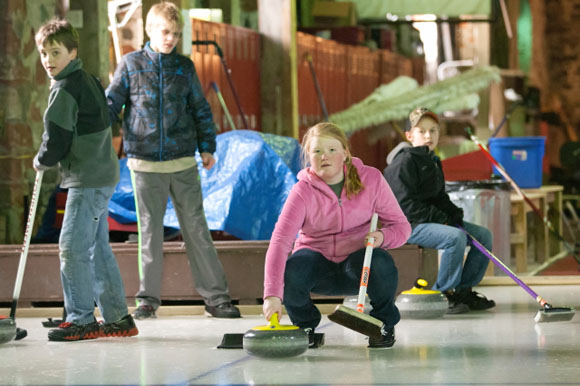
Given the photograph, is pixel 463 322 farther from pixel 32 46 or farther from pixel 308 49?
pixel 308 49

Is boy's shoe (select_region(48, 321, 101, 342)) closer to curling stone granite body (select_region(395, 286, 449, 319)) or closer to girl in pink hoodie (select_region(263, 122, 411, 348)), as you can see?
girl in pink hoodie (select_region(263, 122, 411, 348))

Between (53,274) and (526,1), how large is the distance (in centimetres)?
1008

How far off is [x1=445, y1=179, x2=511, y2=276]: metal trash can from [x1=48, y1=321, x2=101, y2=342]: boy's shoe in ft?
11.1

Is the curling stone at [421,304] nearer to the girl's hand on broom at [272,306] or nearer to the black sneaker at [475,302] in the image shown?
the black sneaker at [475,302]

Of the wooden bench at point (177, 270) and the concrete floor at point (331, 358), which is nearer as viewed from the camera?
the concrete floor at point (331, 358)

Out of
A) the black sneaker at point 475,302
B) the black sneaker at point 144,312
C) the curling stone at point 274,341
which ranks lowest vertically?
the black sneaker at point 475,302

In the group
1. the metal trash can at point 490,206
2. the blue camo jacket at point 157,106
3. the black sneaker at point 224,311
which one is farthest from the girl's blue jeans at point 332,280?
the metal trash can at point 490,206

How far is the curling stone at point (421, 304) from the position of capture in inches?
201

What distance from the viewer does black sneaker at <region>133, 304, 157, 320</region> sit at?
534 centimetres

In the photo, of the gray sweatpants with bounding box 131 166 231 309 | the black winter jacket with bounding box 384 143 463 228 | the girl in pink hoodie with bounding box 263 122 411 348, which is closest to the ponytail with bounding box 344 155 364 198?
Answer: the girl in pink hoodie with bounding box 263 122 411 348

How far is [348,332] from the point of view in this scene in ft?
15.5

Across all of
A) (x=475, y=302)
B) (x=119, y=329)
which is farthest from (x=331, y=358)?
(x=475, y=302)

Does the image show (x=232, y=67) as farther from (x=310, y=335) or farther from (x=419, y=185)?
(x=310, y=335)

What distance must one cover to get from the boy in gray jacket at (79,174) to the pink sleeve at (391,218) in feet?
4.00
